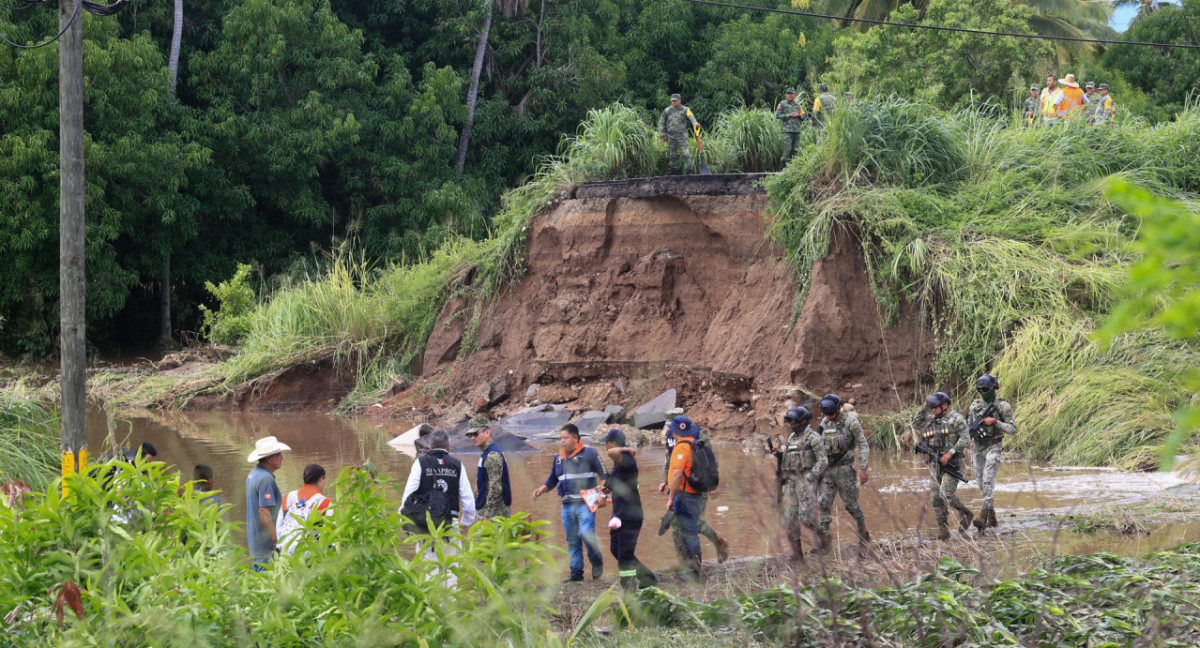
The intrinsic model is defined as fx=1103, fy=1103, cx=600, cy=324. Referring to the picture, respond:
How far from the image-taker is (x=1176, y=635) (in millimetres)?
5410

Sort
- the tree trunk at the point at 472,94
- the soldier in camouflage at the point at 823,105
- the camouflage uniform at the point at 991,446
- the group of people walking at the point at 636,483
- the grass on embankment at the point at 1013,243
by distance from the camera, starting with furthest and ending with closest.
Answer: the tree trunk at the point at 472,94, the soldier in camouflage at the point at 823,105, the grass on embankment at the point at 1013,243, the camouflage uniform at the point at 991,446, the group of people walking at the point at 636,483

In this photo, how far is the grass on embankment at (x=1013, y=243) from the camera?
559 inches

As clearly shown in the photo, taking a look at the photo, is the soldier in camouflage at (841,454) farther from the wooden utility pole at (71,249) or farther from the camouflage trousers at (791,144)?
the camouflage trousers at (791,144)

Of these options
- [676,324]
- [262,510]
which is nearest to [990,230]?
[676,324]

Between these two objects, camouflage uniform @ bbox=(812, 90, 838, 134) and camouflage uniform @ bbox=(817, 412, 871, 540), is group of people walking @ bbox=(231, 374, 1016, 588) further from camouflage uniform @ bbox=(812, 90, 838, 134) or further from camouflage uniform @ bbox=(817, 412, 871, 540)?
camouflage uniform @ bbox=(812, 90, 838, 134)

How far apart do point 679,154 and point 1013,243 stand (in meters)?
6.48

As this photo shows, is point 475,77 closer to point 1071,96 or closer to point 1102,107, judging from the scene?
point 1071,96

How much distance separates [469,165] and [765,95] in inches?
404

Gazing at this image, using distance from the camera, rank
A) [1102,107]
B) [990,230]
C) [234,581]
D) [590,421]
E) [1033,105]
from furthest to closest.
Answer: [1033,105], [1102,107], [590,421], [990,230], [234,581]

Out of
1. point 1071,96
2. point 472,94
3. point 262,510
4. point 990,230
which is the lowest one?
point 262,510

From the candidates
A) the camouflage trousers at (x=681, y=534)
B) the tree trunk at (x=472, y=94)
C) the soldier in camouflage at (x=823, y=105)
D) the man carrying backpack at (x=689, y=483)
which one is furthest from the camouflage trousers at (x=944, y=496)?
the tree trunk at (x=472, y=94)

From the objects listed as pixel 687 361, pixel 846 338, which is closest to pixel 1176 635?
pixel 846 338

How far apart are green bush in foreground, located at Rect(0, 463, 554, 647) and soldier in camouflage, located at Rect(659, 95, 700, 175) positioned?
1488 cm

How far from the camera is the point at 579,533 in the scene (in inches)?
364
